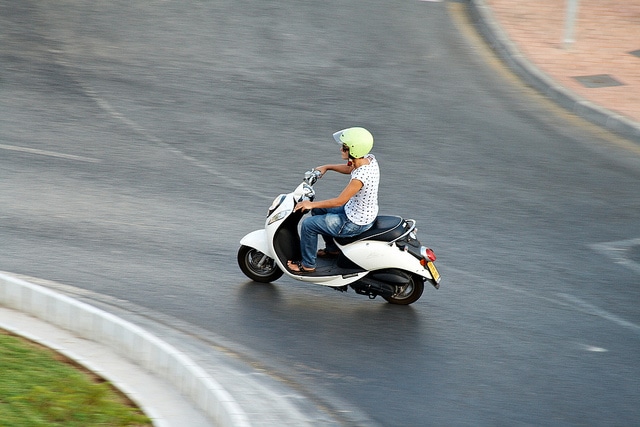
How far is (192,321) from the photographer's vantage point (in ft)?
25.7

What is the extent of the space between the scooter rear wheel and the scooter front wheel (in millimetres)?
1111

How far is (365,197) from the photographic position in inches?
324

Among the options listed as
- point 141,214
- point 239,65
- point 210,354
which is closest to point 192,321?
point 210,354

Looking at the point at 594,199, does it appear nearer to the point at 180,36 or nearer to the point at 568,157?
the point at 568,157

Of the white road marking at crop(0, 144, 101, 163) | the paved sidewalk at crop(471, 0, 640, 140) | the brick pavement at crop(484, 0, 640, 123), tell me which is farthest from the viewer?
the brick pavement at crop(484, 0, 640, 123)

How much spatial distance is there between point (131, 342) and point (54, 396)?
0.99 m

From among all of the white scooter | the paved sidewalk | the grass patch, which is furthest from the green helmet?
the paved sidewalk

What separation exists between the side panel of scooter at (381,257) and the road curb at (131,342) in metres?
2.00

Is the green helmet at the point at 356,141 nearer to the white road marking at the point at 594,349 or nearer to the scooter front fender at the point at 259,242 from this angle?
the scooter front fender at the point at 259,242

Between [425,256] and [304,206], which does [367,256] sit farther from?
[304,206]

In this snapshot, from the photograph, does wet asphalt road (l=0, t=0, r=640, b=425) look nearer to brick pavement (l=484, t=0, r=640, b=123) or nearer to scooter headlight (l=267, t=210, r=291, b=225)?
scooter headlight (l=267, t=210, r=291, b=225)

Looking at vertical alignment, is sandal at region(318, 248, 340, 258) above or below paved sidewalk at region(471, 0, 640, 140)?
below

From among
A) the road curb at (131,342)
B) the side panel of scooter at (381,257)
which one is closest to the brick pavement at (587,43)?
the side panel of scooter at (381,257)

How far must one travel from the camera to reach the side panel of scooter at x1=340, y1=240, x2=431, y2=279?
822cm
